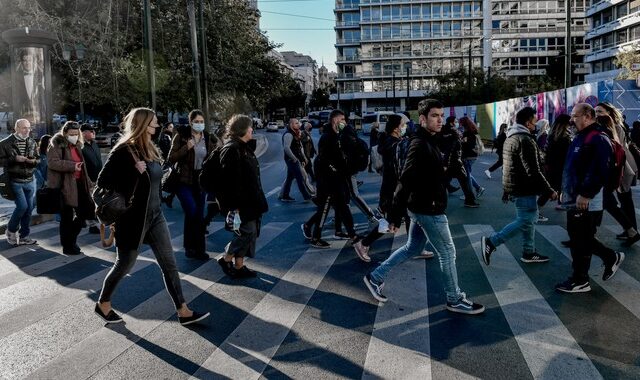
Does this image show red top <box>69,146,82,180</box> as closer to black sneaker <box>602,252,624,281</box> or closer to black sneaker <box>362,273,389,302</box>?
black sneaker <box>362,273,389,302</box>

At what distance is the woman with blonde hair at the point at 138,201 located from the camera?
4500 mm

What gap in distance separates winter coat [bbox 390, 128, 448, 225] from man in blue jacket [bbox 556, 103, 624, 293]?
1.45m

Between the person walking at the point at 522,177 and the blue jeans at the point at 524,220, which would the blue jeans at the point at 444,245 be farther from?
the blue jeans at the point at 524,220

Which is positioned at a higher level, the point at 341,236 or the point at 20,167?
the point at 20,167

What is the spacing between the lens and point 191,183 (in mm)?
6988

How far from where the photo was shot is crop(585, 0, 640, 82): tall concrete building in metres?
62.1

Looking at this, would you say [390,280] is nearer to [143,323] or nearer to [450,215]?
[143,323]

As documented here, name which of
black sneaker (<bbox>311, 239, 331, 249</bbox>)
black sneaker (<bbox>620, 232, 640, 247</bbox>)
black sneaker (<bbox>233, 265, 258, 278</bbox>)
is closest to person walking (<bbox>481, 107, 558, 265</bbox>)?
black sneaker (<bbox>620, 232, 640, 247</bbox>)

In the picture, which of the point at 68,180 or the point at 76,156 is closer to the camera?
the point at 68,180

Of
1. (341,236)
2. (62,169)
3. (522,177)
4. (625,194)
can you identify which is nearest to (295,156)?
(341,236)

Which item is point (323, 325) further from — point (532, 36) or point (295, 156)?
point (532, 36)

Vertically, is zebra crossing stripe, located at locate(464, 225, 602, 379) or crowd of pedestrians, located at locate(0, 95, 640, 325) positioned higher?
crowd of pedestrians, located at locate(0, 95, 640, 325)

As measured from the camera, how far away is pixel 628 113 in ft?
54.3

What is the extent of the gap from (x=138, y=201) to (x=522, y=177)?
3.80 m
